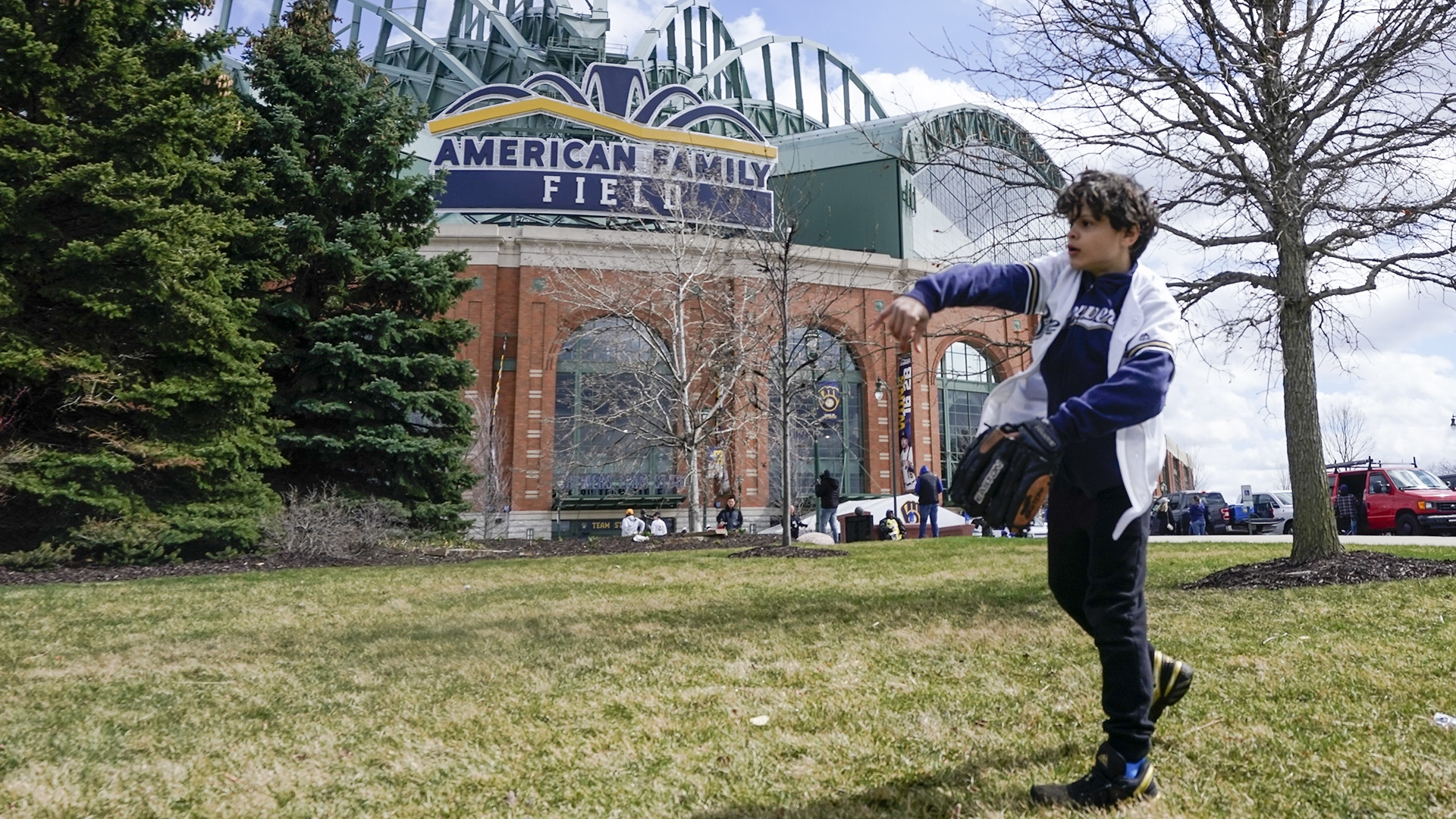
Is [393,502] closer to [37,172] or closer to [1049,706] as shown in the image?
[37,172]

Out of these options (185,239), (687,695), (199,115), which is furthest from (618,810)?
(199,115)

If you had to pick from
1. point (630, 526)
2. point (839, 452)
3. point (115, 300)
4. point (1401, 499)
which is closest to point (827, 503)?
point (630, 526)

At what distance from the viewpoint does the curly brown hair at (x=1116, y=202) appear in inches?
106

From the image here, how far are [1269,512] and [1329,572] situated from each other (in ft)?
80.0

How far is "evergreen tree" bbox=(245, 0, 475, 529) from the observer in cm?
1634

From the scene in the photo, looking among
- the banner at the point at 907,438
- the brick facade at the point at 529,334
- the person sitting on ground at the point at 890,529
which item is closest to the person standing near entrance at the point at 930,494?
the person sitting on ground at the point at 890,529

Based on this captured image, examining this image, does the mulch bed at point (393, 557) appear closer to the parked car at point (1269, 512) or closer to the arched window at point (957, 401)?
the parked car at point (1269, 512)

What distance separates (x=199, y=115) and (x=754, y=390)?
10.7 m

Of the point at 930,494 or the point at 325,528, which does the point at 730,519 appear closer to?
the point at 930,494

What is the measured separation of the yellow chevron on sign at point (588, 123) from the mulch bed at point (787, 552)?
28.8 m

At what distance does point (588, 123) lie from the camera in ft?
127

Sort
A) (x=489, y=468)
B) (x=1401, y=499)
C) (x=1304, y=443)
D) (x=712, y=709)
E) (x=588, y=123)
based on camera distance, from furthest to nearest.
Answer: (x=588, y=123)
(x=489, y=468)
(x=1401, y=499)
(x=1304, y=443)
(x=712, y=709)

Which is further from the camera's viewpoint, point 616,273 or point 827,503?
point 616,273

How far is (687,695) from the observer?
388 cm
